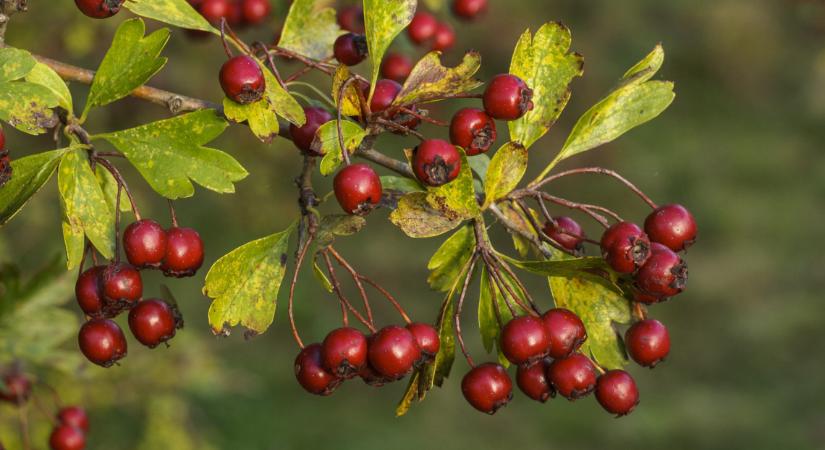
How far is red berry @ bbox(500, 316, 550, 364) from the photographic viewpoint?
1.44 meters

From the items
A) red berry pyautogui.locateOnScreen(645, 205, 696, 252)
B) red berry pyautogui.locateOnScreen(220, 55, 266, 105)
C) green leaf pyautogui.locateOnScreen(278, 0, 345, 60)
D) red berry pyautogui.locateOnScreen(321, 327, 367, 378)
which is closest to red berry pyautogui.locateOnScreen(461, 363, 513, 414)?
red berry pyautogui.locateOnScreen(321, 327, 367, 378)

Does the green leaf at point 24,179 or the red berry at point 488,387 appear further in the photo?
the red berry at point 488,387

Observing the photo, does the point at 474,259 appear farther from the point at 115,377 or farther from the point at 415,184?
the point at 115,377

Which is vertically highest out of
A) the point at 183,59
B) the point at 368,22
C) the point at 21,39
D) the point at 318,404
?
the point at 368,22

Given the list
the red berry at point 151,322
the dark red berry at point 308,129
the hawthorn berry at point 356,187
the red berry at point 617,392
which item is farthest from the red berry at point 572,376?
the red berry at point 151,322

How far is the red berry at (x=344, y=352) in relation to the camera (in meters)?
1.44

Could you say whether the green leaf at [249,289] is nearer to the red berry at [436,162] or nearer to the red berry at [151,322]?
the red berry at [151,322]

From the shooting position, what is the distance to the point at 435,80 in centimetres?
146

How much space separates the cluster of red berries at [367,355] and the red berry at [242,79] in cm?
39

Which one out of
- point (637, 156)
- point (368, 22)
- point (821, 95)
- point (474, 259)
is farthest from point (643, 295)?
point (821, 95)

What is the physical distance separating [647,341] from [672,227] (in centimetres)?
20

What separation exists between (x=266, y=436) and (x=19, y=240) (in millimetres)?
1913

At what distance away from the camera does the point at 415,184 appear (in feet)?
4.96

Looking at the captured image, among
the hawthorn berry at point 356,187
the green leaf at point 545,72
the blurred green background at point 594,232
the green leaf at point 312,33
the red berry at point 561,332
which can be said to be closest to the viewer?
the hawthorn berry at point 356,187
